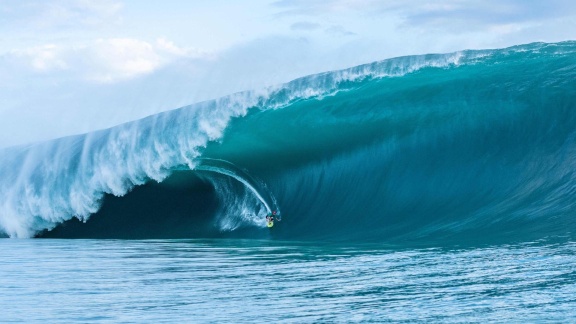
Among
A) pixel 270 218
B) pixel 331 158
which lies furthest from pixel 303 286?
pixel 331 158

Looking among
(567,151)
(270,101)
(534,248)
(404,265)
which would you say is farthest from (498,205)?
(270,101)

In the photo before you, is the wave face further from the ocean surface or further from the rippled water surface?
the rippled water surface

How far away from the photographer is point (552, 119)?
589 inches

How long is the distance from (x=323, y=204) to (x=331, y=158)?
1567mm

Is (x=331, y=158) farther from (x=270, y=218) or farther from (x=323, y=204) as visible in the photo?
(x=270, y=218)

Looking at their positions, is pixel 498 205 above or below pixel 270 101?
below

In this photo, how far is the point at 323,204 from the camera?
1524cm

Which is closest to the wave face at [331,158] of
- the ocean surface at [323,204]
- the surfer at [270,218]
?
the ocean surface at [323,204]

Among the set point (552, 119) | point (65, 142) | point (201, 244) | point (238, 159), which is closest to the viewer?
point (201, 244)

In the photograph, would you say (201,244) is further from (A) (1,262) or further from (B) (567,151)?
(B) (567,151)

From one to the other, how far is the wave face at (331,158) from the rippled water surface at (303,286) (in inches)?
158

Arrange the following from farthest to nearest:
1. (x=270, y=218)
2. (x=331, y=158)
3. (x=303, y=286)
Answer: (x=331, y=158)
(x=270, y=218)
(x=303, y=286)

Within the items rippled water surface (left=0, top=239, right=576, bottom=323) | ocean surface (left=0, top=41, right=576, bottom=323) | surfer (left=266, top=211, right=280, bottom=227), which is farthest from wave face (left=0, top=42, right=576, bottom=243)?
rippled water surface (left=0, top=239, right=576, bottom=323)

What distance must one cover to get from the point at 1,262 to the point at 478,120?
921 centimetres
